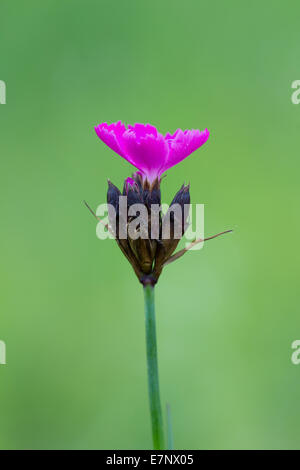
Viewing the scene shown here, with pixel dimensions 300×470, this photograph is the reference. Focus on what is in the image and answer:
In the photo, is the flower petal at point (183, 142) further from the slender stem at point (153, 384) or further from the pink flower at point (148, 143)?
the slender stem at point (153, 384)

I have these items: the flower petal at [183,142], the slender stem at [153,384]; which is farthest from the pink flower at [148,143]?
the slender stem at [153,384]

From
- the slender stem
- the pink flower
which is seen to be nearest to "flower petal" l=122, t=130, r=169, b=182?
the pink flower

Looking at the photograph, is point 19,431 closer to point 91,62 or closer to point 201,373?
point 201,373

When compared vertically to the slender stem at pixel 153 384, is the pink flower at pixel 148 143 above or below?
above

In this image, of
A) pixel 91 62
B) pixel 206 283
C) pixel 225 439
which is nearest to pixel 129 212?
pixel 225 439

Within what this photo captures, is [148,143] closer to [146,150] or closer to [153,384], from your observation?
[146,150]

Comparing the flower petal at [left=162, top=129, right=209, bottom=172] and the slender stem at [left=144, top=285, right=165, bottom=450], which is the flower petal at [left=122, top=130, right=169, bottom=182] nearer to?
the flower petal at [left=162, top=129, right=209, bottom=172]

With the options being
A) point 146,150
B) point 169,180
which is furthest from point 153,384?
point 169,180

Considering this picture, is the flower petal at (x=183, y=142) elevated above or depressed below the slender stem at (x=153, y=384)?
above

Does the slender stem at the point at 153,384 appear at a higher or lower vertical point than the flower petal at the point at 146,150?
lower
